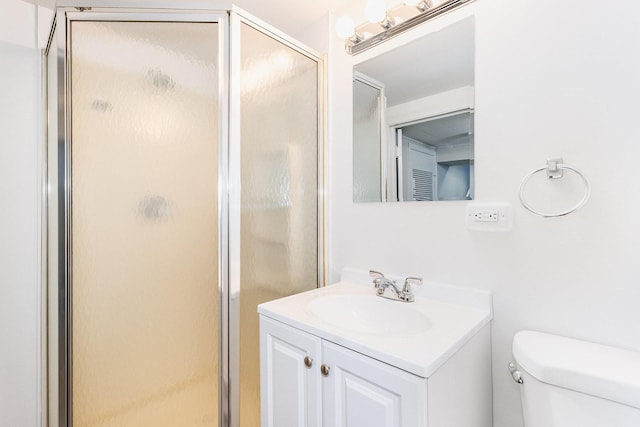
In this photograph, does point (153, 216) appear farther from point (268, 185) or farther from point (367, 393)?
point (367, 393)

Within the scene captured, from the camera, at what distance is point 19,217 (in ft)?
4.77

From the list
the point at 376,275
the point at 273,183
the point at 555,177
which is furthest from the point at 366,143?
the point at 555,177

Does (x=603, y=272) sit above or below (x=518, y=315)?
above

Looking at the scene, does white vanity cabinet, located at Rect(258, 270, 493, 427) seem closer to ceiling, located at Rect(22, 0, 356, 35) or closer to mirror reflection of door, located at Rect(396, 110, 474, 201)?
mirror reflection of door, located at Rect(396, 110, 474, 201)

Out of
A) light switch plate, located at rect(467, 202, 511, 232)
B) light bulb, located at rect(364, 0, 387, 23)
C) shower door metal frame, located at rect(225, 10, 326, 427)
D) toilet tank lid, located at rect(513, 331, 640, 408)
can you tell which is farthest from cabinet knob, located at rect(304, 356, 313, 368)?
light bulb, located at rect(364, 0, 387, 23)

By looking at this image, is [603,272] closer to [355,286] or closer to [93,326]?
[355,286]

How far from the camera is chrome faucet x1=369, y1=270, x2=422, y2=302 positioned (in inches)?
48.1

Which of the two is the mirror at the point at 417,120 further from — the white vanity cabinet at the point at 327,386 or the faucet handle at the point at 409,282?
the white vanity cabinet at the point at 327,386

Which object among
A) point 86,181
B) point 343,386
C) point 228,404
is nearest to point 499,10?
point 343,386

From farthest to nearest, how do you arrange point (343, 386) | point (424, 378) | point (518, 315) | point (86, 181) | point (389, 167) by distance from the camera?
point (389, 167)
point (86, 181)
point (518, 315)
point (343, 386)
point (424, 378)

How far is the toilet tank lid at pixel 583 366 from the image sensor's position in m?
0.71

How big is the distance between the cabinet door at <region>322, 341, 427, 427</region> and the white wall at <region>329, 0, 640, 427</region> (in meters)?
0.55

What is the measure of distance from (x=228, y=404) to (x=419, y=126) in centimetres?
145

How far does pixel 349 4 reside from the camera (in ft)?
5.13
